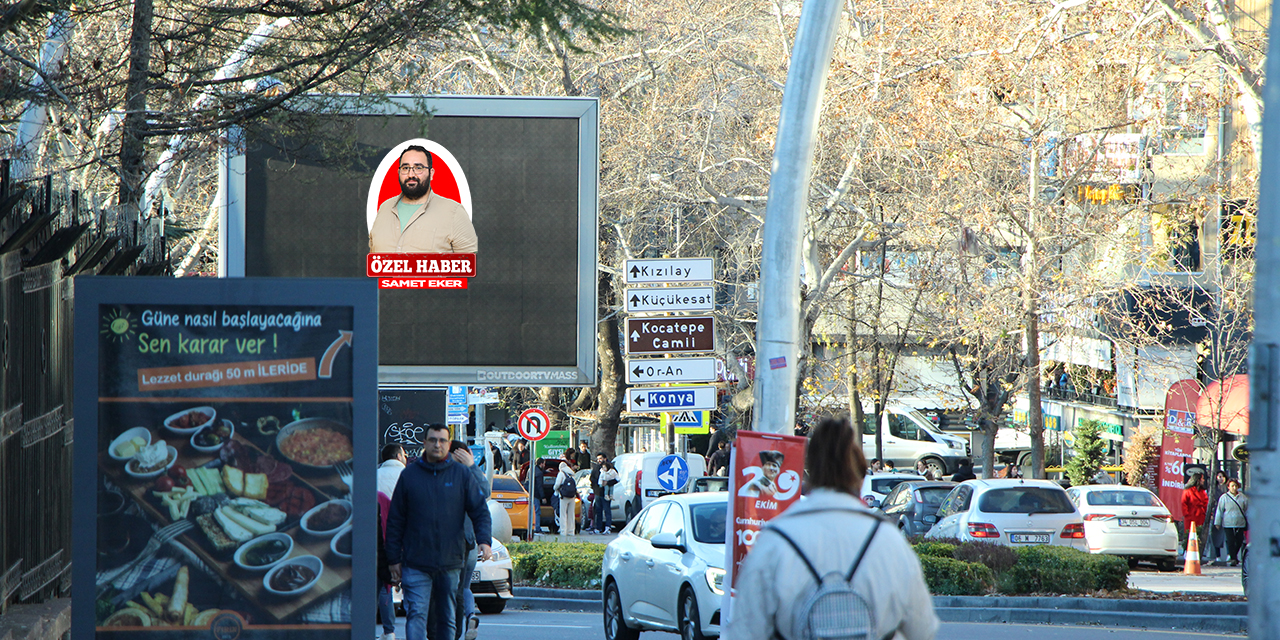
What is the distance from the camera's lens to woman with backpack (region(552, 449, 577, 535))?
29.8 m

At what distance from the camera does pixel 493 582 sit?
1630cm

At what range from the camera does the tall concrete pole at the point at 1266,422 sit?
5.01 m

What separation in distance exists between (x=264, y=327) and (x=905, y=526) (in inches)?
736

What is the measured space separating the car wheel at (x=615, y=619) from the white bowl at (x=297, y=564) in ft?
21.7

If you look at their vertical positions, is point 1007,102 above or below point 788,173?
above

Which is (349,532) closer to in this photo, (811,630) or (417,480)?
(417,480)

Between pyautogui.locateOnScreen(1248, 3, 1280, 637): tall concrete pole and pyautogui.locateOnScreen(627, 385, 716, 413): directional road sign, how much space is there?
11761 mm

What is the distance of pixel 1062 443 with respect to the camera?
42719mm

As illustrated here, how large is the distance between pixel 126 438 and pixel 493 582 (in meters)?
9.73

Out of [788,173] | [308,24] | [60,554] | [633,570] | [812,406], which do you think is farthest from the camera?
[812,406]

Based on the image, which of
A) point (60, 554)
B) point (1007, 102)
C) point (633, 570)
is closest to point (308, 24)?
point (60, 554)

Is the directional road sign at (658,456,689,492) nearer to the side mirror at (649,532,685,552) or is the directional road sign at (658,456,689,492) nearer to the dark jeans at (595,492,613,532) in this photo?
the side mirror at (649,532,685,552)

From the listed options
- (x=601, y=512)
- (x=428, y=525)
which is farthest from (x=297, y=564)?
(x=601, y=512)

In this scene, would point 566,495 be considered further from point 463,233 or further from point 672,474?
point 463,233
